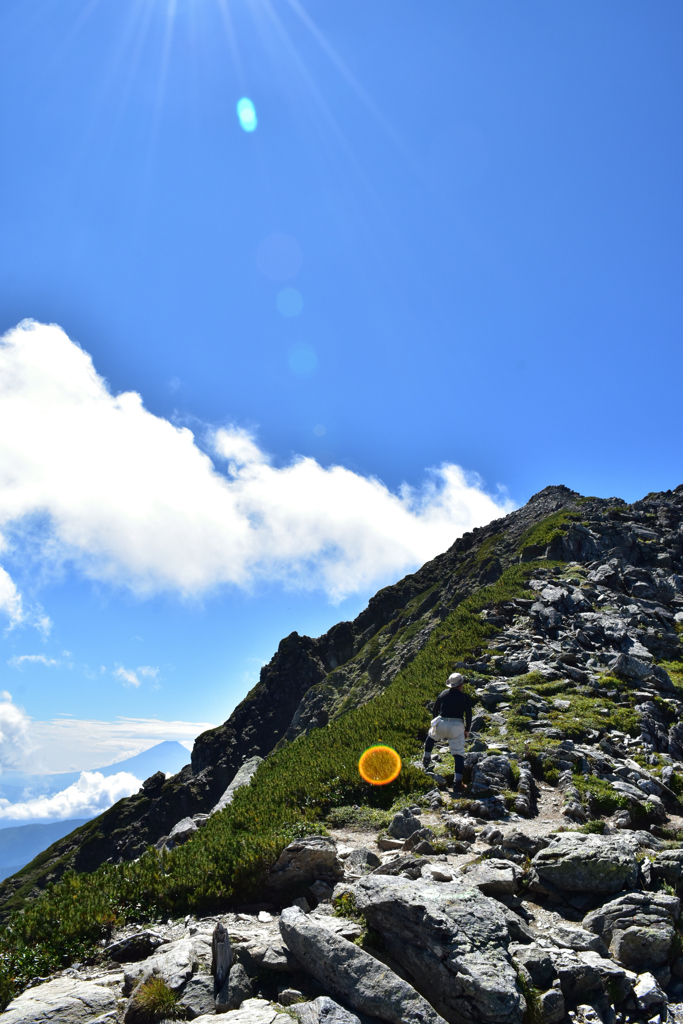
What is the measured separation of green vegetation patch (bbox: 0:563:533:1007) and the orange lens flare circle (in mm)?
238

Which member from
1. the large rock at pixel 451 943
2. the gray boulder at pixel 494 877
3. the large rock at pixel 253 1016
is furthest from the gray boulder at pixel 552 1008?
the large rock at pixel 253 1016

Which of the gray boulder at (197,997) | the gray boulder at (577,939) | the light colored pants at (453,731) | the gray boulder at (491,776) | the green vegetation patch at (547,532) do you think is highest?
the green vegetation patch at (547,532)

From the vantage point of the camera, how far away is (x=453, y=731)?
532 inches

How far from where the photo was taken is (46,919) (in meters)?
7.66

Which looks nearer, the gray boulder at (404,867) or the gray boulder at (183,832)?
the gray boulder at (404,867)

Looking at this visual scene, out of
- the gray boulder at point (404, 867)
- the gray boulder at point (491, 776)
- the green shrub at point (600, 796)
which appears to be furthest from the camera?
the gray boulder at point (491, 776)

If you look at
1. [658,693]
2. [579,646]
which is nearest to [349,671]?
[579,646]

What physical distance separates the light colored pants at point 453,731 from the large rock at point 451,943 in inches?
268

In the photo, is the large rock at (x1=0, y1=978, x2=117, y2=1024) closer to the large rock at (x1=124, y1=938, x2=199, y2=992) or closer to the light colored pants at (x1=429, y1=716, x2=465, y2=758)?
the large rock at (x1=124, y1=938, x2=199, y2=992)

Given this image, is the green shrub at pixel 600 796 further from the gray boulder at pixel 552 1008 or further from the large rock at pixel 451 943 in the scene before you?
the gray boulder at pixel 552 1008

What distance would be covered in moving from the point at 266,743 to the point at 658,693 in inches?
2454

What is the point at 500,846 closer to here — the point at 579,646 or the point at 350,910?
the point at 350,910

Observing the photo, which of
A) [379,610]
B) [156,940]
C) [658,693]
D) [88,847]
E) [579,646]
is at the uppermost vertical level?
[379,610]

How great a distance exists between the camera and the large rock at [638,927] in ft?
21.1
